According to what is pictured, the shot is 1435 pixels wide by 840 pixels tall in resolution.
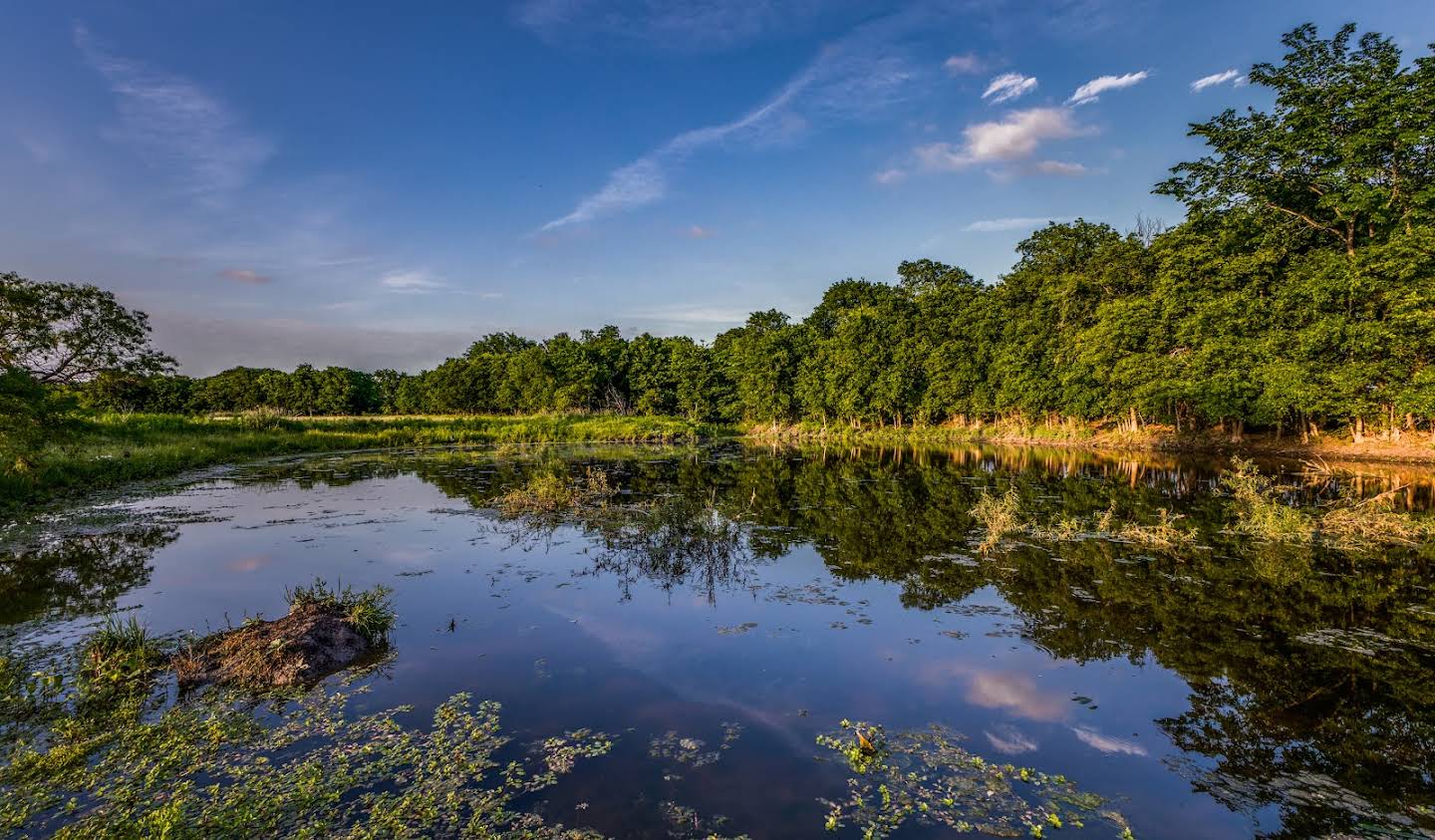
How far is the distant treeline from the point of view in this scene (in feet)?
93.2

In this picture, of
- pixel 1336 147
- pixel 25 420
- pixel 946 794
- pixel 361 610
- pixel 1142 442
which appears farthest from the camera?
pixel 1142 442

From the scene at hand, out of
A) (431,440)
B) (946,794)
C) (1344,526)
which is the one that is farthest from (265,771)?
(431,440)

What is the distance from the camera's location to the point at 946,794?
5.07m

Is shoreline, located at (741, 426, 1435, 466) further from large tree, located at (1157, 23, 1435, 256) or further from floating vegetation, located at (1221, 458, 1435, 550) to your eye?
floating vegetation, located at (1221, 458, 1435, 550)

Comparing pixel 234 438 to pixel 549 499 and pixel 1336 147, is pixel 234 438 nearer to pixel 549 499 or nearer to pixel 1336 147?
pixel 549 499

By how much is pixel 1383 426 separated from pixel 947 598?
3702 cm

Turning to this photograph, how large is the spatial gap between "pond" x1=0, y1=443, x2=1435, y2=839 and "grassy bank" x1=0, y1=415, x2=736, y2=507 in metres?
6.33

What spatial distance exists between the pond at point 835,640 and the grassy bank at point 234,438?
6.33m

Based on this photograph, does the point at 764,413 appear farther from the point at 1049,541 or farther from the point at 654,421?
the point at 1049,541

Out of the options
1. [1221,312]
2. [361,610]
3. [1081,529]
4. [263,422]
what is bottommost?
[1081,529]

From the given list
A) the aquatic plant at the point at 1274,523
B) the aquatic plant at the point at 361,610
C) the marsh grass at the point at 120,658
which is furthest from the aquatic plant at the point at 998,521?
the marsh grass at the point at 120,658

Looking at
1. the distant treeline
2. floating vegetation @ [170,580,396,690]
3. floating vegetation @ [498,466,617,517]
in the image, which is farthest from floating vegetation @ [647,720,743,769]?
the distant treeline

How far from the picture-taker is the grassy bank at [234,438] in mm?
21266

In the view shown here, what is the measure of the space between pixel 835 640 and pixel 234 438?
42.4m
